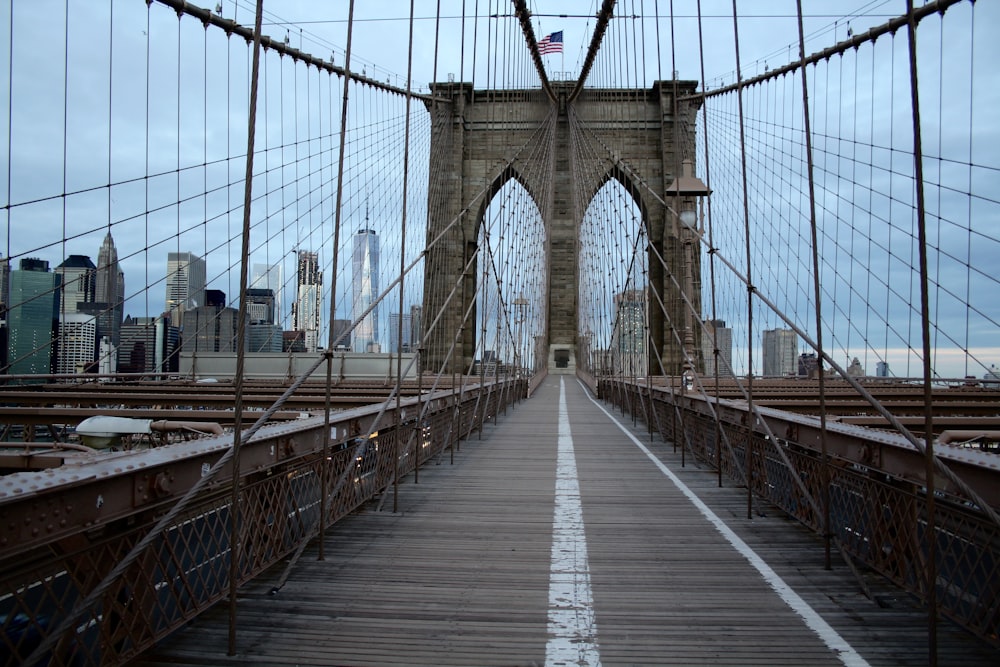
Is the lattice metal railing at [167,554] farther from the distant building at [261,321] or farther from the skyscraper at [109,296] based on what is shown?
the distant building at [261,321]

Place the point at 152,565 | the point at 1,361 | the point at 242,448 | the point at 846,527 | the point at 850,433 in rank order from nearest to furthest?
the point at 152,565 → the point at 242,448 → the point at 850,433 → the point at 846,527 → the point at 1,361

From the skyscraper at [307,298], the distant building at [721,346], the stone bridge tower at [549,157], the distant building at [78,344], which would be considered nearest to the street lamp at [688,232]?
the distant building at [721,346]

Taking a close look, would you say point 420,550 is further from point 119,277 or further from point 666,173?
point 666,173

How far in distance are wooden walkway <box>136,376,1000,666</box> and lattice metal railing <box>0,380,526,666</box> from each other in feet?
0.45

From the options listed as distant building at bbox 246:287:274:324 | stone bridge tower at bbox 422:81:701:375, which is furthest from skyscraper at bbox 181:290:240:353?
stone bridge tower at bbox 422:81:701:375

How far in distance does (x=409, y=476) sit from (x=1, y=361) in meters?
5.55

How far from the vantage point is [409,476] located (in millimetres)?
6703

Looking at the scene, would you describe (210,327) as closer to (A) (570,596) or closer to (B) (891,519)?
(A) (570,596)

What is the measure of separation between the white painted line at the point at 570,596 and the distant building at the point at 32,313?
7.46 meters

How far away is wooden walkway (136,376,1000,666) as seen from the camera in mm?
2592

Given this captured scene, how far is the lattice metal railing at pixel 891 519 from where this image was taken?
268cm

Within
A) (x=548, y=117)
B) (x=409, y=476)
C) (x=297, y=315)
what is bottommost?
(x=409, y=476)

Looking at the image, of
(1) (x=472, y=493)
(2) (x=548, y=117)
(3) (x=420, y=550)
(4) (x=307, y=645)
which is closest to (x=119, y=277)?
(1) (x=472, y=493)

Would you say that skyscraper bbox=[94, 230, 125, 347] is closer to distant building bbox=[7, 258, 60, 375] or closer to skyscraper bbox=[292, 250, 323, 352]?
distant building bbox=[7, 258, 60, 375]
